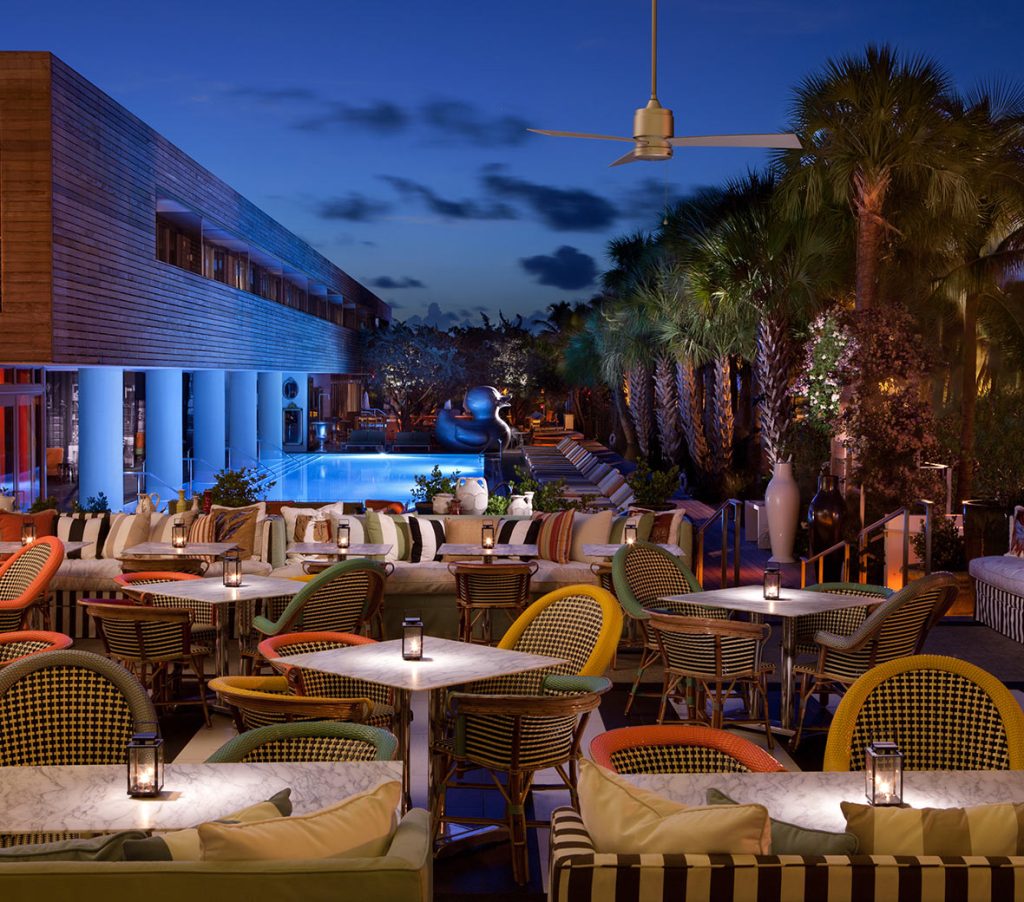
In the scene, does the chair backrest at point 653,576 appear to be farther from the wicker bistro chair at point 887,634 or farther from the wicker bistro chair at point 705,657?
the wicker bistro chair at point 887,634

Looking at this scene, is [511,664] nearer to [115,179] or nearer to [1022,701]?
[1022,701]

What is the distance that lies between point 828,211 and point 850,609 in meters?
12.2

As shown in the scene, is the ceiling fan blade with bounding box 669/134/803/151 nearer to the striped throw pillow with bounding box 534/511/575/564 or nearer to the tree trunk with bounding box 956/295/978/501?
the striped throw pillow with bounding box 534/511/575/564

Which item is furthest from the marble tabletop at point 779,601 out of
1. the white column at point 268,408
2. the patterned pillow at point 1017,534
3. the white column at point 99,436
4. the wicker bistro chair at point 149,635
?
the white column at point 268,408

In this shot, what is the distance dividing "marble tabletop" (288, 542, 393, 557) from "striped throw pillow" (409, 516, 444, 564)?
2.13 ft

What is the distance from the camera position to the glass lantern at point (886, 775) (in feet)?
11.6

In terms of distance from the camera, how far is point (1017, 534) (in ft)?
39.0

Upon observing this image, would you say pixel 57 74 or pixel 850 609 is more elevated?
pixel 57 74

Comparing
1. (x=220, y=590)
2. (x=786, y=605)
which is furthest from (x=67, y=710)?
(x=786, y=605)

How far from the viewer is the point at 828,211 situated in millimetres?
19047

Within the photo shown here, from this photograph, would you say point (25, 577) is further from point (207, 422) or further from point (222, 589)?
point (207, 422)

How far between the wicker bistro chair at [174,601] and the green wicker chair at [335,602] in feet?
3.95

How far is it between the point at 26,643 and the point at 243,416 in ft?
107

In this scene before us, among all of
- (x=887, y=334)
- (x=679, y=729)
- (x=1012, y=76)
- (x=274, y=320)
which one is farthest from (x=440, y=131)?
(x=679, y=729)
